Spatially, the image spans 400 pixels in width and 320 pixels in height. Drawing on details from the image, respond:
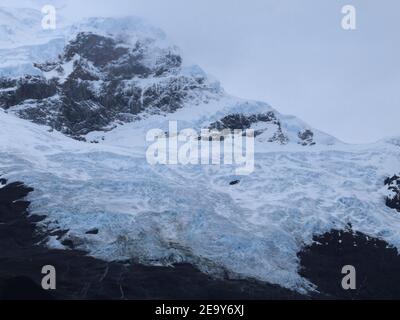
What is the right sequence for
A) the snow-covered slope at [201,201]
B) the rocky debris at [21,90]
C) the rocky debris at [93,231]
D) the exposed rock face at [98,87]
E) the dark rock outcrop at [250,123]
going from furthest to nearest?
the dark rock outcrop at [250,123] < the exposed rock face at [98,87] < the rocky debris at [21,90] < the snow-covered slope at [201,201] < the rocky debris at [93,231]

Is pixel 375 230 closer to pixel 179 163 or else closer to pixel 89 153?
pixel 179 163

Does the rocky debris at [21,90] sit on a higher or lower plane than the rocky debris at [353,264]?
higher

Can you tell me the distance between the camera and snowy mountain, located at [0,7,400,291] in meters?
91.1

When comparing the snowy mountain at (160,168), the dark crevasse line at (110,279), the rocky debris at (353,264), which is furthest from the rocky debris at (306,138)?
the dark crevasse line at (110,279)

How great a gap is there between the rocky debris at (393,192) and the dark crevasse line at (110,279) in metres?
30.1

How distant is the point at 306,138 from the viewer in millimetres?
148750

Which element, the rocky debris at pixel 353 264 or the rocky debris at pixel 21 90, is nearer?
the rocky debris at pixel 353 264

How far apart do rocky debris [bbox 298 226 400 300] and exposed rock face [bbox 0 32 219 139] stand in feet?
177

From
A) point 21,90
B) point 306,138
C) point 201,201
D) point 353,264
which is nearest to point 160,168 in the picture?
point 201,201

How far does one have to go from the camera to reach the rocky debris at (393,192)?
112 metres

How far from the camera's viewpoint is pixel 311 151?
127000 millimetres

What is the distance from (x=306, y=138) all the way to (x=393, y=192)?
3670cm

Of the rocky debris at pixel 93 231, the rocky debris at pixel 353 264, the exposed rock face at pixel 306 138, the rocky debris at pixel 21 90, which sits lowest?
the rocky debris at pixel 353 264

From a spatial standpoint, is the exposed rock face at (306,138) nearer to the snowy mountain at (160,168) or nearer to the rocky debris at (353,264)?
the snowy mountain at (160,168)
